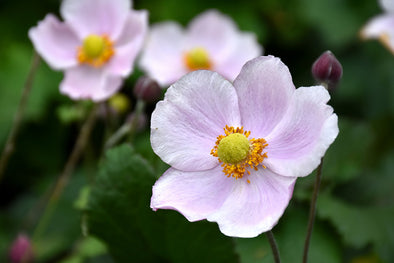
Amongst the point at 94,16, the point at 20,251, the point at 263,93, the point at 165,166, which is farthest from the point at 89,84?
the point at 263,93

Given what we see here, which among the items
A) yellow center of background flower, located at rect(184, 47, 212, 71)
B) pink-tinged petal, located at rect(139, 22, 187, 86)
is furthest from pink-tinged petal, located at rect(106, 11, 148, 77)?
yellow center of background flower, located at rect(184, 47, 212, 71)

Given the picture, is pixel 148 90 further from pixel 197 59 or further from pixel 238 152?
pixel 197 59

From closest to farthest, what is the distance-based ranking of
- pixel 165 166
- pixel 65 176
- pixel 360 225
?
pixel 165 166 → pixel 360 225 → pixel 65 176

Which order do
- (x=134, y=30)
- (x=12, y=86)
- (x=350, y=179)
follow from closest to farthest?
(x=134, y=30) → (x=350, y=179) → (x=12, y=86)

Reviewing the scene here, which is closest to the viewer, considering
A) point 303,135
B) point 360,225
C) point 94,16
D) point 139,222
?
point 303,135

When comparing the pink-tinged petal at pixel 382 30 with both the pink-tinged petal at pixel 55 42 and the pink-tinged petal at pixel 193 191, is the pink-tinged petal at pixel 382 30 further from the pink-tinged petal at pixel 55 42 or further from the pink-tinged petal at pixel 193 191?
the pink-tinged petal at pixel 55 42

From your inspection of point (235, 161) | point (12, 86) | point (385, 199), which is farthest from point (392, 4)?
point (12, 86)

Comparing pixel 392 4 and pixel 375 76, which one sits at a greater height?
pixel 392 4

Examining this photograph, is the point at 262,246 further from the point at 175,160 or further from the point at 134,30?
the point at 134,30
